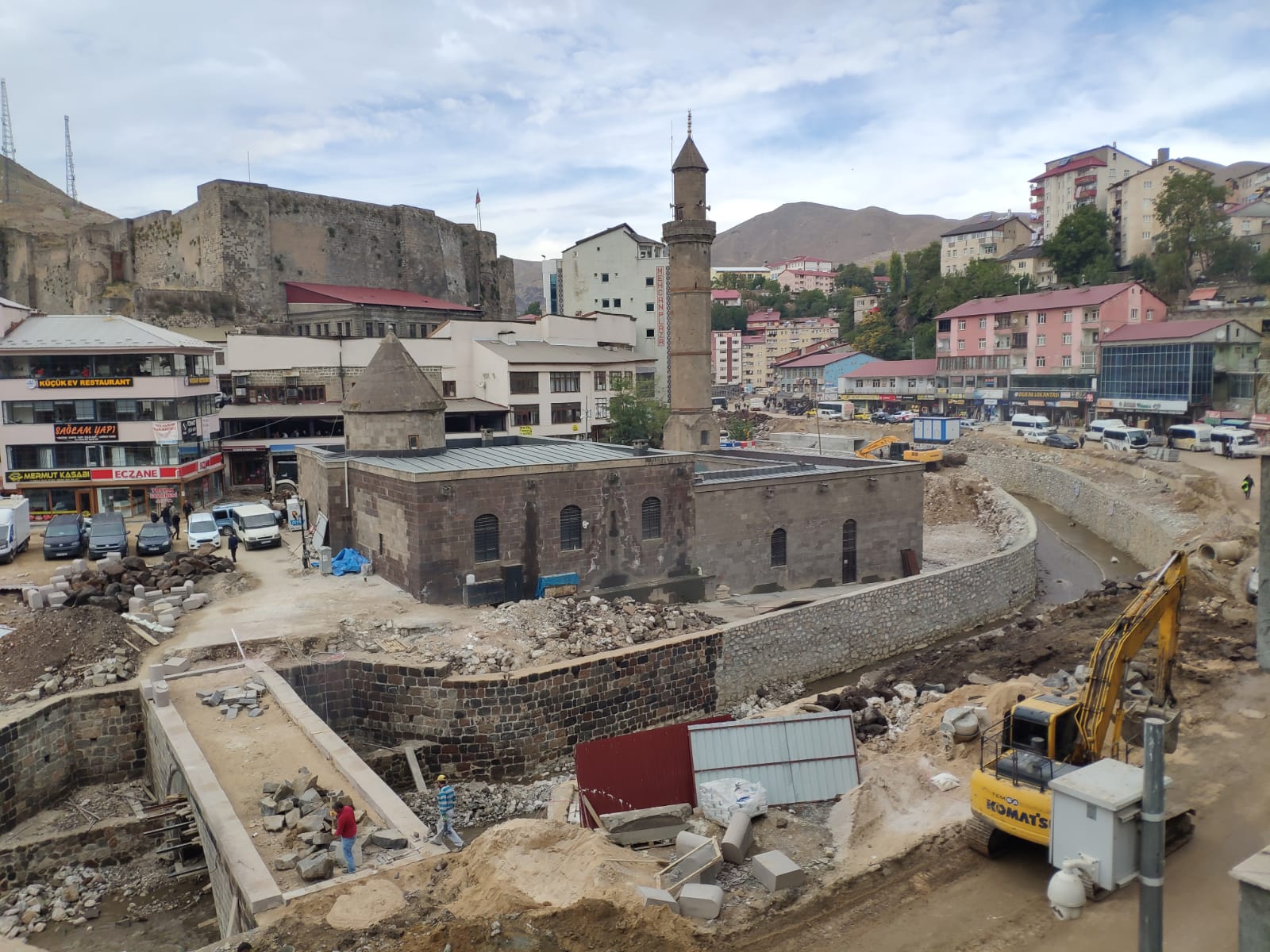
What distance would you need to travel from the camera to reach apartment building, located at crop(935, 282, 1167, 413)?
5719 centimetres

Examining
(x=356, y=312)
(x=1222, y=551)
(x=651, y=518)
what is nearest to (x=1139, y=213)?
(x=356, y=312)

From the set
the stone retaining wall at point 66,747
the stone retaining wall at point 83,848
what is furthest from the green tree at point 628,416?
the stone retaining wall at point 83,848

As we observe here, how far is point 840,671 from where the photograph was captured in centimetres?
2388

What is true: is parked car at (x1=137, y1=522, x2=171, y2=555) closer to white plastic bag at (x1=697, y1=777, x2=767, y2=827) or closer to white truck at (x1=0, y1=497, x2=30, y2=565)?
white truck at (x1=0, y1=497, x2=30, y2=565)

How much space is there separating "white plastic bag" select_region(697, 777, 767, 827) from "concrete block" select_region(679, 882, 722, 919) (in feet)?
7.41

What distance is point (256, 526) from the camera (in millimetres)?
27406

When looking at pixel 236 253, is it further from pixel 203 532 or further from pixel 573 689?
pixel 573 689

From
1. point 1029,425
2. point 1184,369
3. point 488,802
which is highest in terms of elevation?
point 1184,369

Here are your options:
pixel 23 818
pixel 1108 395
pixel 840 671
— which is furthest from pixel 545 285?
pixel 23 818

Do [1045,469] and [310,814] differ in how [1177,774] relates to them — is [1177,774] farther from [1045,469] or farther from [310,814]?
[1045,469]

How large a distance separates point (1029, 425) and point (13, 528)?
49.0m

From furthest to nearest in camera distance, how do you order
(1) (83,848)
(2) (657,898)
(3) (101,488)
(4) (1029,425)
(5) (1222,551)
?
(4) (1029,425), (3) (101,488), (5) (1222,551), (1) (83,848), (2) (657,898)

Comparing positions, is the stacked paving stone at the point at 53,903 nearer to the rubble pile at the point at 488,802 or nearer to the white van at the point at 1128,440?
the rubble pile at the point at 488,802

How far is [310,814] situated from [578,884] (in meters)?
3.79
